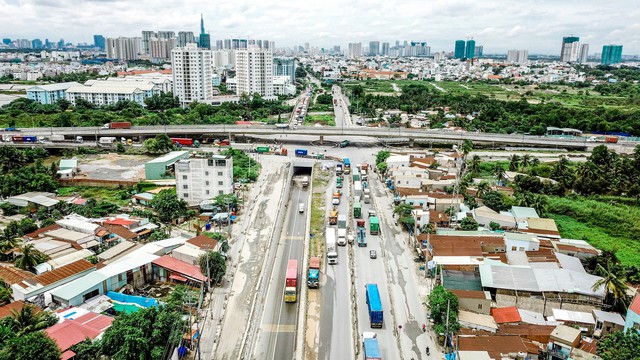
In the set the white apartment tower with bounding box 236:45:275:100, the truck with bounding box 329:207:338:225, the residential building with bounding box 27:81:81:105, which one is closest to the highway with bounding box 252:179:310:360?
the truck with bounding box 329:207:338:225

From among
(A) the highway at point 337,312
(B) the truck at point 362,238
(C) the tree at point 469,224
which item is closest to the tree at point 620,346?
(A) the highway at point 337,312

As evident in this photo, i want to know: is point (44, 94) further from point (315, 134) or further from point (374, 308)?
point (374, 308)

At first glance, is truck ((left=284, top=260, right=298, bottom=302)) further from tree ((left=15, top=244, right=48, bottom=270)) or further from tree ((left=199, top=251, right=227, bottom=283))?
tree ((left=15, top=244, right=48, bottom=270))

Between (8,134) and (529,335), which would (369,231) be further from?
(8,134)

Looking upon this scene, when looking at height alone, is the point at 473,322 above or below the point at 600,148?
below

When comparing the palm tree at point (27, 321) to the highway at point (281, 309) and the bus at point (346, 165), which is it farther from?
the bus at point (346, 165)

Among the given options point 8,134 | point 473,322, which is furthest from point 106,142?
point 473,322
